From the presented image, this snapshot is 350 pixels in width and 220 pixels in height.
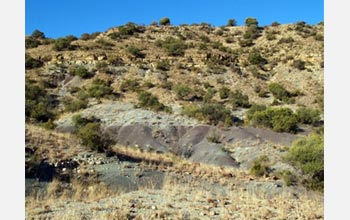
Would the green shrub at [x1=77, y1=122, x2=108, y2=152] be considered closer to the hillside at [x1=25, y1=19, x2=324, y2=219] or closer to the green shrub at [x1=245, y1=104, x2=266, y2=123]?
the hillside at [x1=25, y1=19, x2=324, y2=219]

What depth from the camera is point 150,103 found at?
29984 millimetres

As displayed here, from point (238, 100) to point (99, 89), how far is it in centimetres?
994

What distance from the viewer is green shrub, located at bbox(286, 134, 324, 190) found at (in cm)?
1354

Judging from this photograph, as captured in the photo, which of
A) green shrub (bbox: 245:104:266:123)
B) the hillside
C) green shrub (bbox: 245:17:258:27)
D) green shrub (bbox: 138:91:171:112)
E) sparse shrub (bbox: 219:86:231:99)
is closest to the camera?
the hillside

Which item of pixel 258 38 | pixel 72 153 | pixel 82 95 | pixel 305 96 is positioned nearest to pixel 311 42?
pixel 258 38

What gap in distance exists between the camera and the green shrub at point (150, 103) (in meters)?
29.6

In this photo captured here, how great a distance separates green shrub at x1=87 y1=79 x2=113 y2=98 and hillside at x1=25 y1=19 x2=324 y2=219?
0.35ft

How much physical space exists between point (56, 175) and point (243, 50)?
36.5m

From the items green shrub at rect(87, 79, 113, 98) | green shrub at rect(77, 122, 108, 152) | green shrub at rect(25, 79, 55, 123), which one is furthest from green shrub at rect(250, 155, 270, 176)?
green shrub at rect(87, 79, 113, 98)

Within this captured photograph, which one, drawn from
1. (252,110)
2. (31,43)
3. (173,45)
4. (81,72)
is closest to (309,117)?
(252,110)

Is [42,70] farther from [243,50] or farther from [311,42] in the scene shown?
[311,42]

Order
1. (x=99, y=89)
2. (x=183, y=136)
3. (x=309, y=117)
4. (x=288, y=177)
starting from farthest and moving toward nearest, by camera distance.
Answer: (x=99, y=89) < (x=309, y=117) < (x=183, y=136) < (x=288, y=177)

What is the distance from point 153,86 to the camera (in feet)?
117

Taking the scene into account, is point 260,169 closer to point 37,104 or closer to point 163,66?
point 37,104
